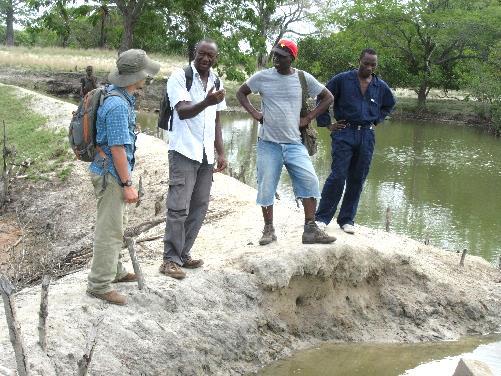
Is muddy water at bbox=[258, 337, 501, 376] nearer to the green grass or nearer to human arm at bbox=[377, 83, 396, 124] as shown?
human arm at bbox=[377, 83, 396, 124]

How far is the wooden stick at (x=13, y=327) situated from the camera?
11.9 feet

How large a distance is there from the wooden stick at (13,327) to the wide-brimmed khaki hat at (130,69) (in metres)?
1.56

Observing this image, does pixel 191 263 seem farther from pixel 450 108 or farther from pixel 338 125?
pixel 450 108

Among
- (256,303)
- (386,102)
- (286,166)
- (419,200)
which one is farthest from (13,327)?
(419,200)

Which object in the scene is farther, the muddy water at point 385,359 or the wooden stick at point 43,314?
the muddy water at point 385,359

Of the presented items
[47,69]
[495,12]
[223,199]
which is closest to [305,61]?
[495,12]

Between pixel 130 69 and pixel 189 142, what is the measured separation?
79 centimetres

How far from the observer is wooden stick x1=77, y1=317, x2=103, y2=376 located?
361cm

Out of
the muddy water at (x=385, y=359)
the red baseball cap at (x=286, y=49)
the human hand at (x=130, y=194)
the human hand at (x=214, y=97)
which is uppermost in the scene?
the red baseball cap at (x=286, y=49)

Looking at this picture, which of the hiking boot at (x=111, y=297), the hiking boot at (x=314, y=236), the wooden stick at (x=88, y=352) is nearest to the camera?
the wooden stick at (x=88, y=352)

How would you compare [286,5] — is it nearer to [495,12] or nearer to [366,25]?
[366,25]

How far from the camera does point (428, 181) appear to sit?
16547mm

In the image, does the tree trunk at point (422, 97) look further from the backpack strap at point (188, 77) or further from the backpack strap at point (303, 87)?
the backpack strap at point (188, 77)

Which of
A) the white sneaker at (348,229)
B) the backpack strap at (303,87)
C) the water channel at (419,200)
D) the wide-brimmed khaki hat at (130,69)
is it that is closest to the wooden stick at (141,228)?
the white sneaker at (348,229)
